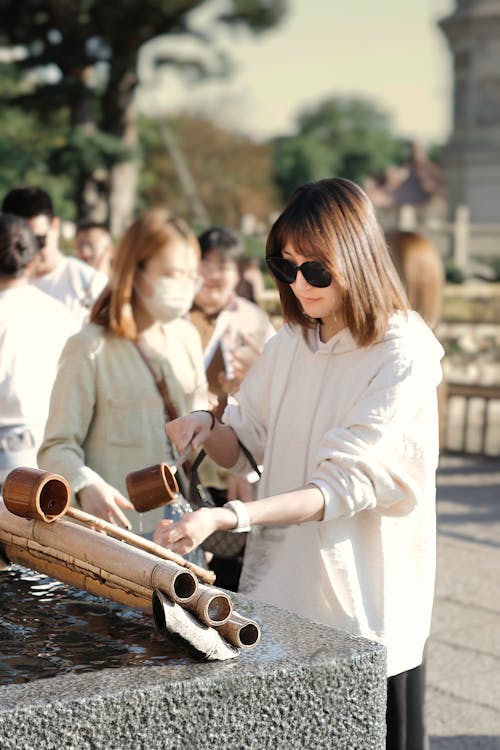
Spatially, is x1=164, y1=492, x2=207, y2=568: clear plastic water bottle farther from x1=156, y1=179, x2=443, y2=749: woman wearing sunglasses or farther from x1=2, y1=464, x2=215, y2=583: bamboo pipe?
x1=2, y1=464, x2=215, y2=583: bamboo pipe

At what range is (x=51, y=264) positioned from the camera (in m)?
6.34

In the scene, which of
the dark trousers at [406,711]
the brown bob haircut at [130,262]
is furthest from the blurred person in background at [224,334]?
the dark trousers at [406,711]

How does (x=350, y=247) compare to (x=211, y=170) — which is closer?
(x=350, y=247)

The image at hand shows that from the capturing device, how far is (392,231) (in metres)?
4.56

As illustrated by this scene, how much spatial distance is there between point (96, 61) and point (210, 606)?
2461cm

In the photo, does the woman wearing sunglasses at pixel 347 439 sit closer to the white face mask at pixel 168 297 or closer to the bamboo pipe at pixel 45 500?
the bamboo pipe at pixel 45 500

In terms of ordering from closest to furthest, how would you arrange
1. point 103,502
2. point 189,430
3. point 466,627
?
point 189,430 → point 103,502 → point 466,627

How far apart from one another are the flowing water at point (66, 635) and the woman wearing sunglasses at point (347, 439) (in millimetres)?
379

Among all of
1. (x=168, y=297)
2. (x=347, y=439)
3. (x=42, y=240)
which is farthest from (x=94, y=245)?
(x=347, y=439)

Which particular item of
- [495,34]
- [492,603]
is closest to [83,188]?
[495,34]

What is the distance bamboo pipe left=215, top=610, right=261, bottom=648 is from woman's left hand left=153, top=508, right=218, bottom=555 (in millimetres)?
294

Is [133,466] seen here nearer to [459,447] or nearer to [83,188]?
[459,447]

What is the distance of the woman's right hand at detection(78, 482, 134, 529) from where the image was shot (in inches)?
116

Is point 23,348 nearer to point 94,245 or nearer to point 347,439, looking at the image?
point 347,439
